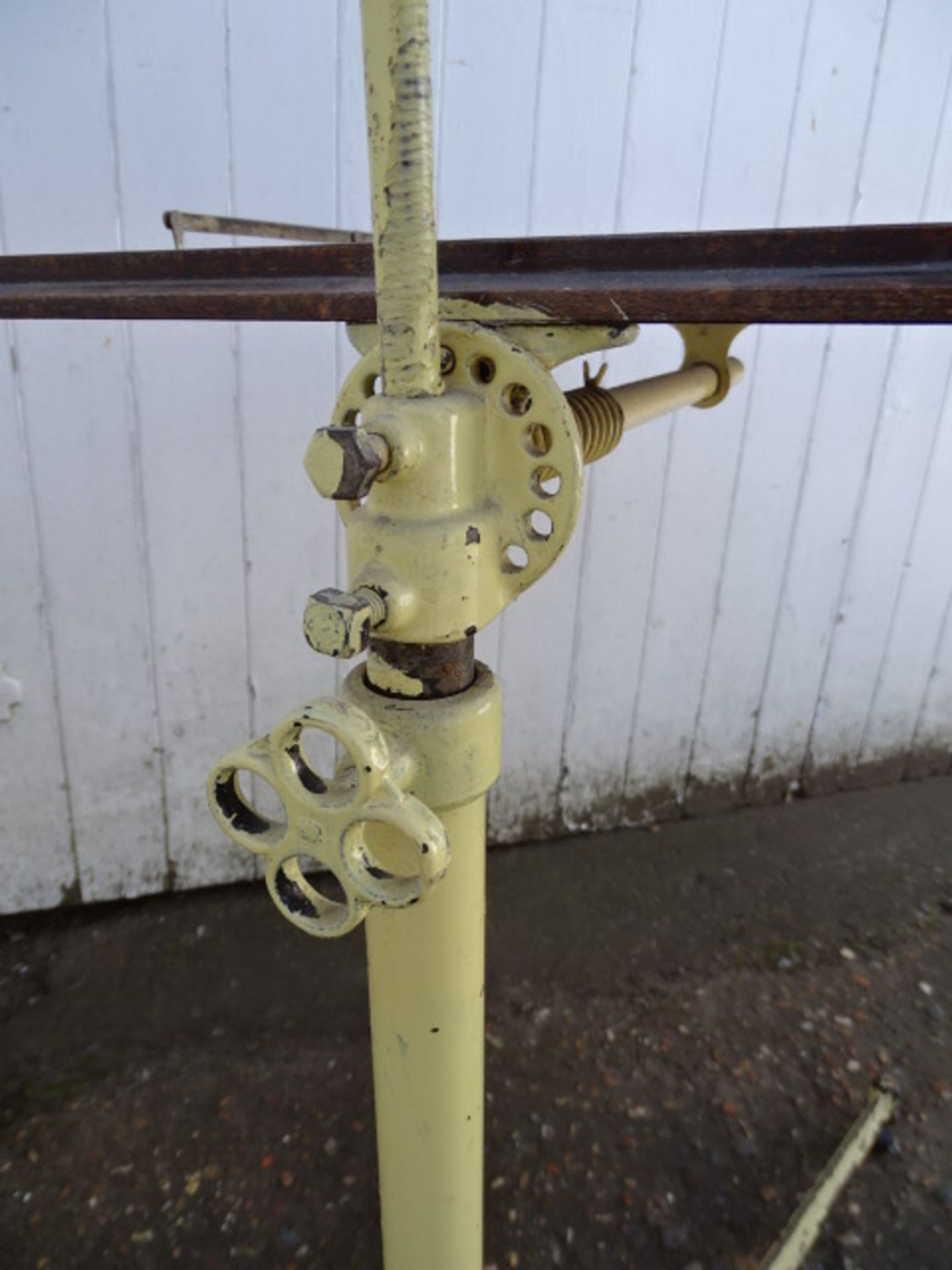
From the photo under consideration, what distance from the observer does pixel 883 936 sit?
1.74 metres

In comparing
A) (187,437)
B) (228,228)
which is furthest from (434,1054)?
(187,437)

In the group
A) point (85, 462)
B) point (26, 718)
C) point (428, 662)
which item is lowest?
point (26, 718)

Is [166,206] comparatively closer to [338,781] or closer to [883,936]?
[338,781]

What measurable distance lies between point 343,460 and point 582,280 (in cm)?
21

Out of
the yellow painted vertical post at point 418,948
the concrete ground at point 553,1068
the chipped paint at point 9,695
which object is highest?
the yellow painted vertical post at point 418,948

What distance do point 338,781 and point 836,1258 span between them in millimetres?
1104

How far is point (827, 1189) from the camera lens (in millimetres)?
1192

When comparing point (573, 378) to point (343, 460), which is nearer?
point (343, 460)

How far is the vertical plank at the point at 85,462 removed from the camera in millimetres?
1258

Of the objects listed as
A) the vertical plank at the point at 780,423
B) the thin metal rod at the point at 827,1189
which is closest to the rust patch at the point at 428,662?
the thin metal rod at the point at 827,1189

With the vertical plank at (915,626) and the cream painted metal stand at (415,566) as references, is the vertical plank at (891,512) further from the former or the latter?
the cream painted metal stand at (415,566)

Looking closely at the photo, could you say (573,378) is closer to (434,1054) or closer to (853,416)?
(853,416)

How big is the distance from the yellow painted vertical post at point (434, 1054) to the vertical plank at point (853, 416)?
1.39 m

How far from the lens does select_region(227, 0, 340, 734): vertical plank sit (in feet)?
4.28
